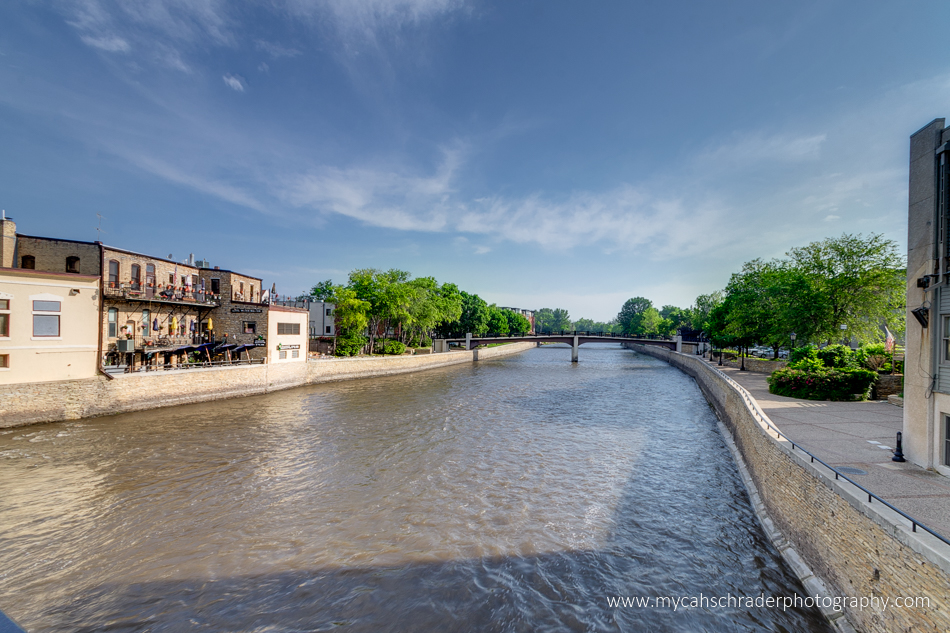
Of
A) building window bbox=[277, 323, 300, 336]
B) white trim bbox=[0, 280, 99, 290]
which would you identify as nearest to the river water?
white trim bbox=[0, 280, 99, 290]

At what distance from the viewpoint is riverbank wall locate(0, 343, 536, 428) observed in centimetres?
2283

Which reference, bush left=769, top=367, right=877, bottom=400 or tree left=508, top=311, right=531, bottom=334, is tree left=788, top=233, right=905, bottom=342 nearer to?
bush left=769, top=367, right=877, bottom=400

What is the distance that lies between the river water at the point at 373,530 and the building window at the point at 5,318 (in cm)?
548

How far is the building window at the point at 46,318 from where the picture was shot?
2334 centimetres

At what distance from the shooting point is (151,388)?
92.9 feet

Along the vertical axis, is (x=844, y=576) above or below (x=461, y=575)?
above

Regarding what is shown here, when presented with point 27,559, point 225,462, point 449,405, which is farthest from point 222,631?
point 449,405

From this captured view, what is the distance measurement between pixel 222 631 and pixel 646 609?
9607 mm

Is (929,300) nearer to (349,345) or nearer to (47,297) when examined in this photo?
(47,297)

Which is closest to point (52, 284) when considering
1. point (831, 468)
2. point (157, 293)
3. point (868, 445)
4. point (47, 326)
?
point (47, 326)

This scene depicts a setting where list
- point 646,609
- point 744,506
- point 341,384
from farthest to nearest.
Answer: point 341,384
point 744,506
point 646,609

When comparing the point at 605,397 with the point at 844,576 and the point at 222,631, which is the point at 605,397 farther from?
the point at 222,631

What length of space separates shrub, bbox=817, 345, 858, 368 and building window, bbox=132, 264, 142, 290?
49681mm

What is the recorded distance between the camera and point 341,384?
42812 mm
